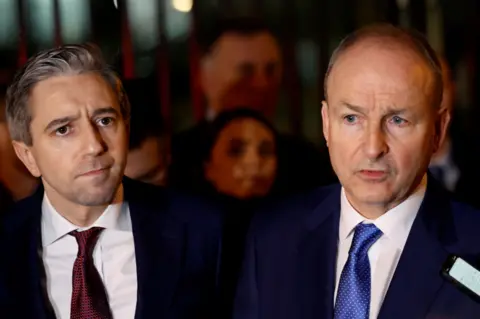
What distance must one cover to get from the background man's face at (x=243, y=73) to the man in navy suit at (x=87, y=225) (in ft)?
2.25

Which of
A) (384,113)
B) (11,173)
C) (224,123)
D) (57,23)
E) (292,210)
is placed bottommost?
(11,173)

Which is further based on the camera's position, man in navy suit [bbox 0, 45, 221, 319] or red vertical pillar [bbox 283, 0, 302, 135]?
red vertical pillar [bbox 283, 0, 302, 135]

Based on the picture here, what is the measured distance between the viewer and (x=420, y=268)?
1.23 metres

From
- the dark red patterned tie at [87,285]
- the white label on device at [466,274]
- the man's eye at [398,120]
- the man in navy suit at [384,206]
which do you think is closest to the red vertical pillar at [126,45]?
the dark red patterned tie at [87,285]

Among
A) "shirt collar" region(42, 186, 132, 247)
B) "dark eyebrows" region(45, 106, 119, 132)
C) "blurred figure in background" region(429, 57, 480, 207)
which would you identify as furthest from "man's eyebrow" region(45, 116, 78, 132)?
"blurred figure in background" region(429, 57, 480, 207)

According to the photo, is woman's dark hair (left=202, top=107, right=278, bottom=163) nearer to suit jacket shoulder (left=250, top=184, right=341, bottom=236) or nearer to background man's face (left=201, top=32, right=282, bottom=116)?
background man's face (left=201, top=32, right=282, bottom=116)

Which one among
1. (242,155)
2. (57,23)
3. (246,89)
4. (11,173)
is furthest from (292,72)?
(11,173)

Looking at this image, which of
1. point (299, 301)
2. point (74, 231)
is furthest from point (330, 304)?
point (74, 231)

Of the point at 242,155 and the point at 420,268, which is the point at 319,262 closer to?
the point at 420,268

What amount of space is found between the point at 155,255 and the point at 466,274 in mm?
509

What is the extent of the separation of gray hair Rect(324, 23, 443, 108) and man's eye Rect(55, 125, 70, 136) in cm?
43

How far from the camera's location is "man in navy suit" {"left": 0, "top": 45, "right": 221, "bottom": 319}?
1.30m

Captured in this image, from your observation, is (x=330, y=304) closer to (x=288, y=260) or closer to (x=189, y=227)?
(x=288, y=260)

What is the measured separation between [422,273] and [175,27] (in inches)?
42.0
